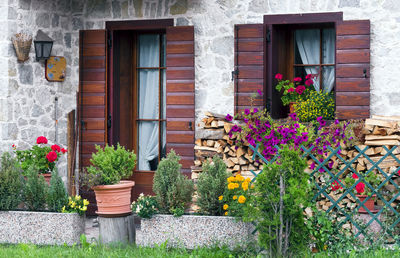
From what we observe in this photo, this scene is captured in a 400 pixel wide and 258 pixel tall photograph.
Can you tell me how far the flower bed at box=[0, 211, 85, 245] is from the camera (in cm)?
655

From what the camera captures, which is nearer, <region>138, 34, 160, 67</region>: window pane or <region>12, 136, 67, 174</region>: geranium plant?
<region>12, 136, 67, 174</region>: geranium plant

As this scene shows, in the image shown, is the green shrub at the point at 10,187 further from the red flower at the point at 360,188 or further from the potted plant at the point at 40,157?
the red flower at the point at 360,188

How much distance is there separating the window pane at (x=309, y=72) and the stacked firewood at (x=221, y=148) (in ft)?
3.71

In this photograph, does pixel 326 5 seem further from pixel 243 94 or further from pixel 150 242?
pixel 150 242

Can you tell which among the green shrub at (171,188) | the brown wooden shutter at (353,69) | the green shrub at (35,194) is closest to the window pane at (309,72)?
the brown wooden shutter at (353,69)

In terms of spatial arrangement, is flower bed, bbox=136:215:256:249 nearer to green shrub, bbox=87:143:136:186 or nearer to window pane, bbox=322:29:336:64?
green shrub, bbox=87:143:136:186

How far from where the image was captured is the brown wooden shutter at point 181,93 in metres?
8.16

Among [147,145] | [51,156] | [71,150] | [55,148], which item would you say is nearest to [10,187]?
[51,156]

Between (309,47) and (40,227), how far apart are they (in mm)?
3845

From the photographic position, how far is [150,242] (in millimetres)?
6297

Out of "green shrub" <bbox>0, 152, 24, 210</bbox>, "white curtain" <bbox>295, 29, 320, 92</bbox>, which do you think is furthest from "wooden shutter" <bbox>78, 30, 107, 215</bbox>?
"white curtain" <bbox>295, 29, 320, 92</bbox>

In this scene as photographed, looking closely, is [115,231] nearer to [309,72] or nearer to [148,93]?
[148,93]

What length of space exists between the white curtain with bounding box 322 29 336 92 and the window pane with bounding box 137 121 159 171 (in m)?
2.26

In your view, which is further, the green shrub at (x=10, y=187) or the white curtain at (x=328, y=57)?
the white curtain at (x=328, y=57)
